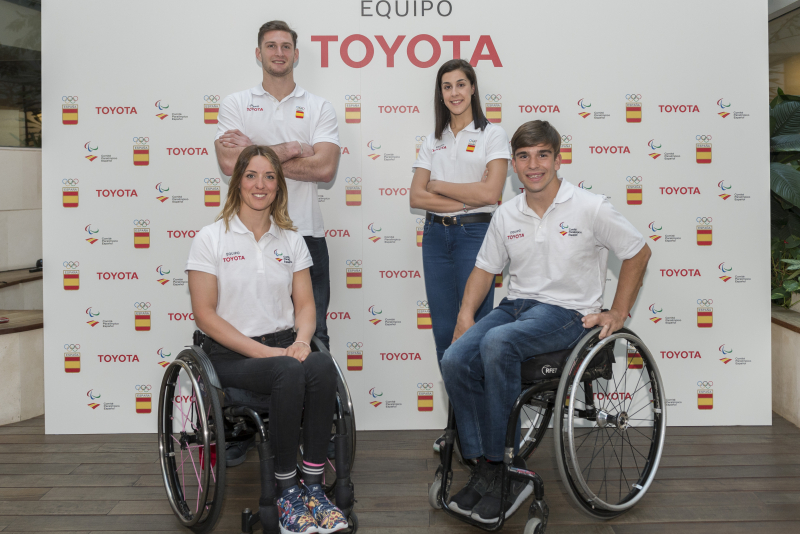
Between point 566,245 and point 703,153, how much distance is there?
1.37 meters

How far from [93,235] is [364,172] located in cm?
136

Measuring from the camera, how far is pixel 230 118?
2.80 meters

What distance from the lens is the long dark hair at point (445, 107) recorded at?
2682 mm

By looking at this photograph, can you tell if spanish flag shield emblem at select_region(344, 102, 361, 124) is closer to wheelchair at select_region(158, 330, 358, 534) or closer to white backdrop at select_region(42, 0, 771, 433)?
white backdrop at select_region(42, 0, 771, 433)

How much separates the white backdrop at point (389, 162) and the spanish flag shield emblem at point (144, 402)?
1 cm

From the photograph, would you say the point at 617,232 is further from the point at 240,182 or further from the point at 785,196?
the point at 785,196

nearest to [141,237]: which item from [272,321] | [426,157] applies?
[272,321]

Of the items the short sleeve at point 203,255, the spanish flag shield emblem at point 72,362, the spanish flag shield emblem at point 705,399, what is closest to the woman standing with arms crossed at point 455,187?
the short sleeve at point 203,255

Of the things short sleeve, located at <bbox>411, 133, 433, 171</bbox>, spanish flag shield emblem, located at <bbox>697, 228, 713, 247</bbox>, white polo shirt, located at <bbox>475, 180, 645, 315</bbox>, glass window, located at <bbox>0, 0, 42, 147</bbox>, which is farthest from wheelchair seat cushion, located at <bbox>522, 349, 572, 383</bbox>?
glass window, located at <bbox>0, 0, 42, 147</bbox>

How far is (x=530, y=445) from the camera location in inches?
106

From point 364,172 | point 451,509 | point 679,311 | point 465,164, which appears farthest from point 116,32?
point 679,311

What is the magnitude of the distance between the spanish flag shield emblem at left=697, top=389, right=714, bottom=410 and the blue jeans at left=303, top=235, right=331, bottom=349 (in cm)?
185

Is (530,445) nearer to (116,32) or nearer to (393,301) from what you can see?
(393,301)

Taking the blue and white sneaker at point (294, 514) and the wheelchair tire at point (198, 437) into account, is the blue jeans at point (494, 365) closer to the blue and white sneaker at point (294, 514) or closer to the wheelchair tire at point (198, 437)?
the blue and white sneaker at point (294, 514)
